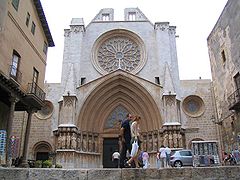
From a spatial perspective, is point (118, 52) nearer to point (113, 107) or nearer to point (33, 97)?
point (113, 107)

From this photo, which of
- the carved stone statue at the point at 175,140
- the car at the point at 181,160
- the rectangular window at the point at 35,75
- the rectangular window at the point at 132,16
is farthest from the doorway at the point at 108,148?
the rectangular window at the point at 132,16

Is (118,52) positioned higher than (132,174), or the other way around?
(118,52)

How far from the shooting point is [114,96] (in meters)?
22.1

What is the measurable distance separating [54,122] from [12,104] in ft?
34.3

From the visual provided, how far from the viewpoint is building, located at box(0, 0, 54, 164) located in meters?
13.1

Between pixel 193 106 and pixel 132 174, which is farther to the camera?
pixel 193 106

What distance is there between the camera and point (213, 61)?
22.5 m

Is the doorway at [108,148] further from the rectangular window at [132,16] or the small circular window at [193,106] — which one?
the rectangular window at [132,16]

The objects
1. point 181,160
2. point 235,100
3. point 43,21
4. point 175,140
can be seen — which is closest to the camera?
point 181,160

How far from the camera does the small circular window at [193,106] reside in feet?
79.3

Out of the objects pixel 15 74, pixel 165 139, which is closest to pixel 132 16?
pixel 165 139

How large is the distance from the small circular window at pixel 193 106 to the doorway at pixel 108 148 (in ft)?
24.8

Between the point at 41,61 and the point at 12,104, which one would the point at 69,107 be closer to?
the point at 41,61

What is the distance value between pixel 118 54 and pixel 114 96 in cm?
499
